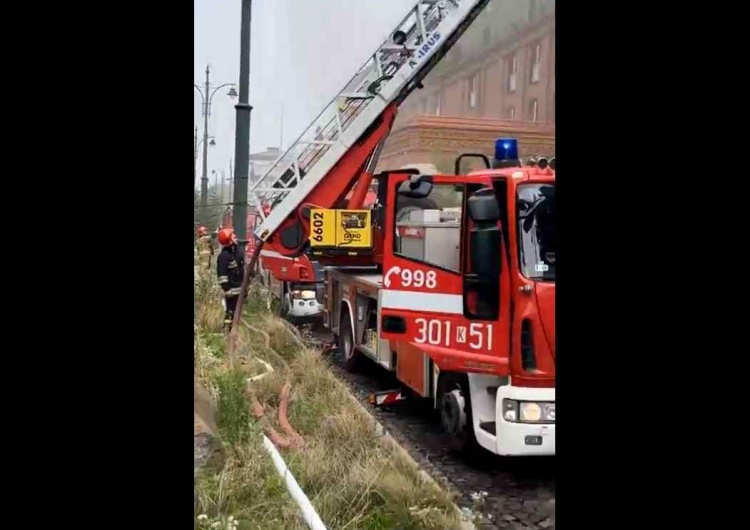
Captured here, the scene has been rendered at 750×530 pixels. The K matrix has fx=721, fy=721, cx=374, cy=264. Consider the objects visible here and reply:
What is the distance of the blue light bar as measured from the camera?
3000mm

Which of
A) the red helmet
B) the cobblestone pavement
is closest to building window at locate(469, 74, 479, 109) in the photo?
the red helmet

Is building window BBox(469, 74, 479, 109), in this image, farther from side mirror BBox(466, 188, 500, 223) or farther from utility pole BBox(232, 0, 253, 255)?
utility pole BBox(232, 0, 253, 255)

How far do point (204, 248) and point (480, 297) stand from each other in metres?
1.16

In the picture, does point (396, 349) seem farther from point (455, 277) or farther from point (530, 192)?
point (530, 192)

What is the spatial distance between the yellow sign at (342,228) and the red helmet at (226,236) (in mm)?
1703

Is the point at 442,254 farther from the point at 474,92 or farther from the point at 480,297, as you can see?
the point at 474,92

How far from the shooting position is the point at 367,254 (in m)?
4.73

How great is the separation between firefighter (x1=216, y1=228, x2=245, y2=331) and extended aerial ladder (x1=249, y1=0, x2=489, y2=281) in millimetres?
1080

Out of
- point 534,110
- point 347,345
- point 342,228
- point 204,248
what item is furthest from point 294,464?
point 342,228

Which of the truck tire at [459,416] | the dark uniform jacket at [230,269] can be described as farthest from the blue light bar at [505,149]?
the dark uniform jacket at [230,269]

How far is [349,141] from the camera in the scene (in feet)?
15.4

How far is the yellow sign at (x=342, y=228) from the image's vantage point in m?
4.76
